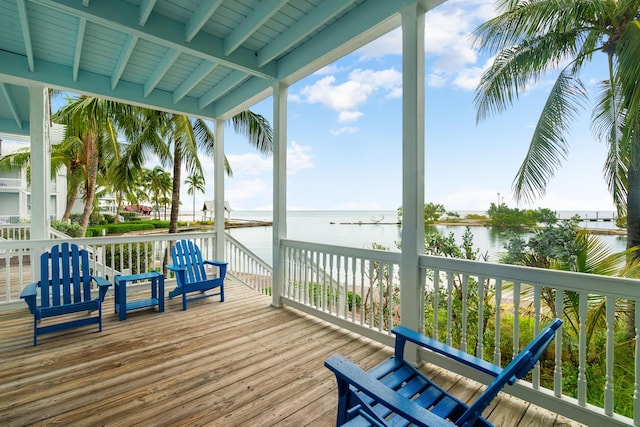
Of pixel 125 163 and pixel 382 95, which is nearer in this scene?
pixel 125 163

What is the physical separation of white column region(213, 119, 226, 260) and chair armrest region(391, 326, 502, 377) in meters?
4.45

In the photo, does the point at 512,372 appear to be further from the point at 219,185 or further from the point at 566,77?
the point at 219,185

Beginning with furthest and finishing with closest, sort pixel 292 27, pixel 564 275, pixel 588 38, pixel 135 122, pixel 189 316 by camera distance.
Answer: pixel 135 122
pixel 189 316
pixel 292 27
pixel 588 38
pixel 564 275

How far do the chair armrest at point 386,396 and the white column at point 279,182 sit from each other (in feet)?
9.50

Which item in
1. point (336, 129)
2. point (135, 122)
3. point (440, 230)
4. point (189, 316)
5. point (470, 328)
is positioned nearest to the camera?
point (189, 316)

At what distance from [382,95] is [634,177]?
8067 mm

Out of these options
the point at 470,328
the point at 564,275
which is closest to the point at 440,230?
the point at 470,328

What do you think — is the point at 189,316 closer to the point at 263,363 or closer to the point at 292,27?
the point at 263,363

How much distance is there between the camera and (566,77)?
9.41 ft

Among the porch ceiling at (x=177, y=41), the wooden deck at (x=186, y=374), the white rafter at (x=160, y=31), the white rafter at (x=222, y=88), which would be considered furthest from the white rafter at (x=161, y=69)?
the wooden deck at (x=186, y=374)

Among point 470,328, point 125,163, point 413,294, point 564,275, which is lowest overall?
point 470,328

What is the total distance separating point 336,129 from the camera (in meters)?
15.8

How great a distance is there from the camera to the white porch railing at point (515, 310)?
5.80ft

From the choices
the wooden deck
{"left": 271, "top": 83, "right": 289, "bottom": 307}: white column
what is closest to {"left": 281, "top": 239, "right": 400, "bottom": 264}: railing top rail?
{"left": 271, "top": 83, "right": 289, "bottom": 307}: white column
